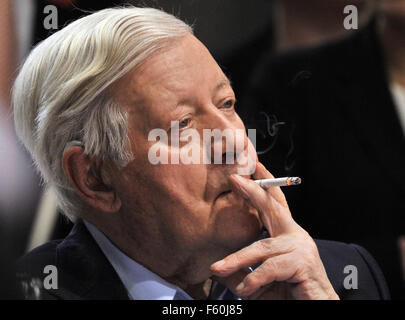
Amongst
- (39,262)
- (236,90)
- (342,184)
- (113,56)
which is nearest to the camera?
(113,56)

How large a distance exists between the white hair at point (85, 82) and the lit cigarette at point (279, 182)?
0.28 metres

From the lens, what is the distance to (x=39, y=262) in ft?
4.95

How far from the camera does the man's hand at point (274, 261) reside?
1438mm

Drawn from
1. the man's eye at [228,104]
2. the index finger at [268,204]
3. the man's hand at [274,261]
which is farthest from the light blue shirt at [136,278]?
the man's eye at [228,104]

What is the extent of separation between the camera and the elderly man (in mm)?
1425

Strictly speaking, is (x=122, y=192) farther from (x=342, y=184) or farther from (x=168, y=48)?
(x=342, y=184)

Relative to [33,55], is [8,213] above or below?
below

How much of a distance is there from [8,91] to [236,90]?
1.62ft

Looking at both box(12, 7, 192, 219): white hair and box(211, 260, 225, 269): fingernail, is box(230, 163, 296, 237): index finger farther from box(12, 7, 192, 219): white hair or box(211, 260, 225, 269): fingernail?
box(12, 7, 192, 219): white hair

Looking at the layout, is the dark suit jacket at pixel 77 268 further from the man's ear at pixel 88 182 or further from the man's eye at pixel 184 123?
the man's eye at pixel 184 123

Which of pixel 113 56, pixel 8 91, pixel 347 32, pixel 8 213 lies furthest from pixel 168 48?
pixel 347 32

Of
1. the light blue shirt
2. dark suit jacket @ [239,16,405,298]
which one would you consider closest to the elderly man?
the light blue shirt

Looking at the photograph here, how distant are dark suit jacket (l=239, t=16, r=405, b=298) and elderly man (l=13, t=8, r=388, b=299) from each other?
30 centimetres

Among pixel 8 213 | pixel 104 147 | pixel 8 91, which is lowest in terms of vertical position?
pixel 8 213
